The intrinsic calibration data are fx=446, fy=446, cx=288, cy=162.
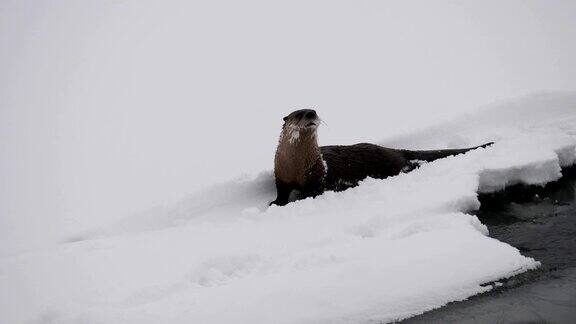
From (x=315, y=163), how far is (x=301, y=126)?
450mm

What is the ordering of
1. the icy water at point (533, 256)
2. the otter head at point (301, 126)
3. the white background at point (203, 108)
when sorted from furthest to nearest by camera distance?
the white background at point (203, 108)
the otter head at point (301, 126)
the icy water at point (533, 256)

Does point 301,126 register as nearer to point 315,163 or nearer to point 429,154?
point 315,163

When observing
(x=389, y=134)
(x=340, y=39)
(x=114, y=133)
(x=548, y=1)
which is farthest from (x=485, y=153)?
(x=548, y=1)

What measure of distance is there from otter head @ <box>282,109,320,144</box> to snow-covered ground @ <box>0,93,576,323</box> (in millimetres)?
785

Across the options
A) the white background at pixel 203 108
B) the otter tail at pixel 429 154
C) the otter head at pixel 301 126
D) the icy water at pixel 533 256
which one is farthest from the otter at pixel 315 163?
the icy water at pixel 533 256

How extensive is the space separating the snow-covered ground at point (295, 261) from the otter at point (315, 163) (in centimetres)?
49

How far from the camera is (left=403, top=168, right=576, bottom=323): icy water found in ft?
7.49

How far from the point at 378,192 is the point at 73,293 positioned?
Result: 9.17 feet

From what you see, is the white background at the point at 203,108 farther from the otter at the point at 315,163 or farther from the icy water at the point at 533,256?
the icy water at the point at 533,256

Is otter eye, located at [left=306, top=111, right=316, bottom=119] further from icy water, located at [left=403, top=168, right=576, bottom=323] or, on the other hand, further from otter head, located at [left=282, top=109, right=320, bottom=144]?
icy water, located at [left=403, top=168, right=576, bottom=323]

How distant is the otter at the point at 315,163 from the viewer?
193 inches

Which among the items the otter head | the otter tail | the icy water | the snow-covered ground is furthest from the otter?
the icy water

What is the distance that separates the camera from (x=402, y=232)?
3215 mm

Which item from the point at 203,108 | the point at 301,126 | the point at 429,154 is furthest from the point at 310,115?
the point at 203,108
